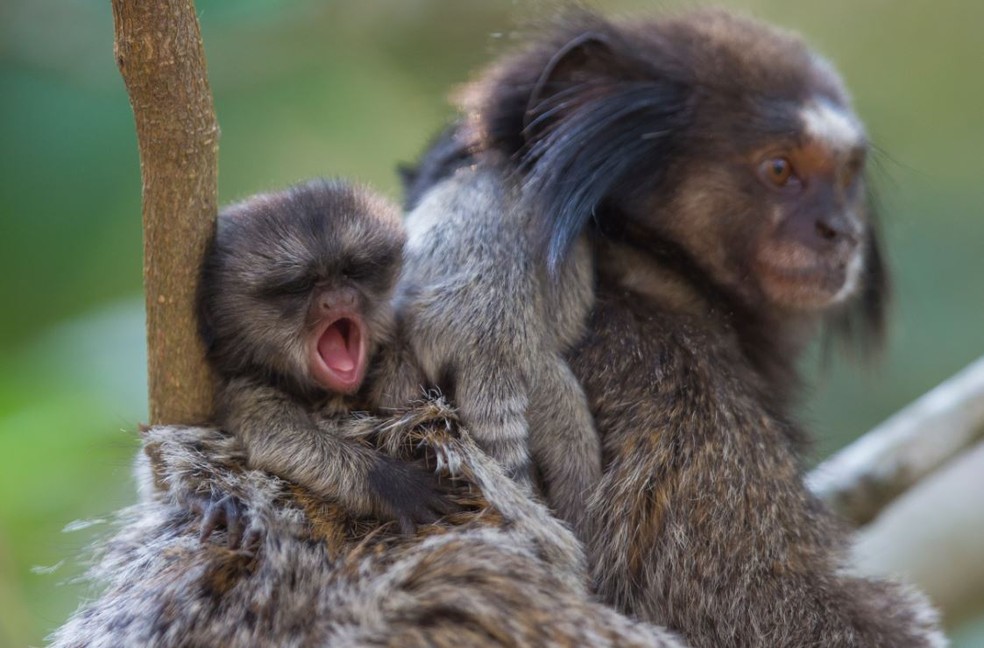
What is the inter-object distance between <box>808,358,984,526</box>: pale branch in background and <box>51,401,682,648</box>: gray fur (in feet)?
7.14

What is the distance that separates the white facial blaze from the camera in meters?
4.03

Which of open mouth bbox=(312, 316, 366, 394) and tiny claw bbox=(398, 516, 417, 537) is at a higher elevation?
open mouth bbox=(312, 316, 366, 394)

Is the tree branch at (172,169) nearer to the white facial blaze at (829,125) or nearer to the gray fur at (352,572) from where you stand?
the gray fur at (352,572)

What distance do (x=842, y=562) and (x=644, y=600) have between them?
0.76m

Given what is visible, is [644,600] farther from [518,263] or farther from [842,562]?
[518,263]

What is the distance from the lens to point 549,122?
396 centimetres

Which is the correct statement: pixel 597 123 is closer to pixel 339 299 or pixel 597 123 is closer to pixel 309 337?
pixel 339 299

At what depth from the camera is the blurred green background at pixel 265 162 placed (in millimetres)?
4980

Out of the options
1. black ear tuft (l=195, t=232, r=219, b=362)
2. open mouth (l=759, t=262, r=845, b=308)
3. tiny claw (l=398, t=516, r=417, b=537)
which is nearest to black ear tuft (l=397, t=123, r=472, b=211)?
black ear tuft (l=195, t=232, r=219, b=362)

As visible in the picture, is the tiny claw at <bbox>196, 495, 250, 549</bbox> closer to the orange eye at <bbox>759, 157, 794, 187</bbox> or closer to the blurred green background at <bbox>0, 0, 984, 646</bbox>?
the blurred green background at <bbox>0, 0, 984, 646</bbox>

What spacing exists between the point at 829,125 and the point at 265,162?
5550 millimetres

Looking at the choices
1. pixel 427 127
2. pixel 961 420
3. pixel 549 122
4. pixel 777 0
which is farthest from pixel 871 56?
pixel 549 122

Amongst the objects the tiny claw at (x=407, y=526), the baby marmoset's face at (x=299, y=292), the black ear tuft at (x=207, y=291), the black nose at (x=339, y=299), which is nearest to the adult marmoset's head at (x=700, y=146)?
the baby marmoset's face at (x=299, y=292)

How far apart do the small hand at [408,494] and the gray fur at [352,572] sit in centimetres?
4
